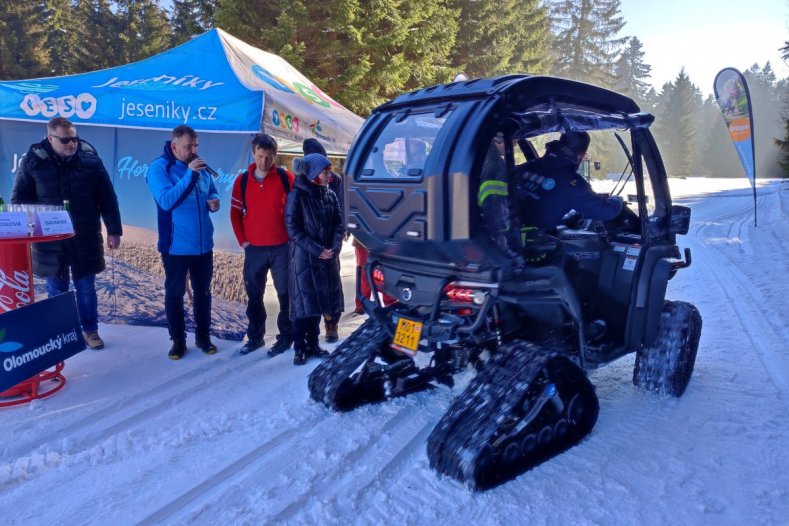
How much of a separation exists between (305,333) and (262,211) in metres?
1.15

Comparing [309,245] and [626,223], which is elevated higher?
[626,223]

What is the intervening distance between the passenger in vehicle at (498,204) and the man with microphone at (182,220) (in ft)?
8.37

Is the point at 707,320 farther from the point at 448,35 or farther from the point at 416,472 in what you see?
the point at 448,35

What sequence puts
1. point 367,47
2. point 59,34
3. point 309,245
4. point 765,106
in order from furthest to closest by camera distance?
point 765,106 → point 59,34 → point 367,47 → point 309,245

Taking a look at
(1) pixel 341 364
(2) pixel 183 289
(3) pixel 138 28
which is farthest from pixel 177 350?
(3) pixel 138 28

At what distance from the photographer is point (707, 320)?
5.72 metres

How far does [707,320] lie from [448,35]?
489 inches

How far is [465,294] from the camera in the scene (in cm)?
302

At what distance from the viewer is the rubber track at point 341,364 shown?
3552 mm

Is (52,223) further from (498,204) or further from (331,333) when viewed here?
(498,204)

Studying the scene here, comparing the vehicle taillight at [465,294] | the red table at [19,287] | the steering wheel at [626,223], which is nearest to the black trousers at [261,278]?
the red table at [19,287]

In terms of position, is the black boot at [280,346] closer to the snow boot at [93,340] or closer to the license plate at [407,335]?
the snow boot at [93,340]

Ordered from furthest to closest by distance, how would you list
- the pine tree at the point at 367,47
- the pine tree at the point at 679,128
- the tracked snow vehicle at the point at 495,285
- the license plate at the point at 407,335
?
the pine tree at the point at 679,128 < the pine tree at the point at 367,47 < the license plate at the point at 407,335 < the tracked snow vehicle at the point at 495,285

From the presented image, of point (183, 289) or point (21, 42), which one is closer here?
point (183, 289)
